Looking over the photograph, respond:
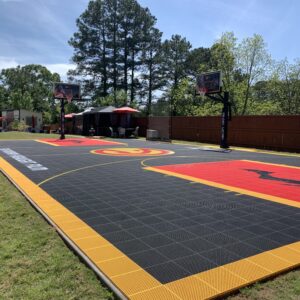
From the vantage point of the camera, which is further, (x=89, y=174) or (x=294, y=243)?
(x=89, y=174)

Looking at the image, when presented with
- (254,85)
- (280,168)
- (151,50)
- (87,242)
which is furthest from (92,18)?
(87,242)

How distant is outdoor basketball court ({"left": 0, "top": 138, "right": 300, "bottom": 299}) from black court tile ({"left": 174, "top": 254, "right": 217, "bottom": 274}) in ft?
0.03

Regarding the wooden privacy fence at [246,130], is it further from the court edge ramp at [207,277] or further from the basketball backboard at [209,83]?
the court edge ramp at [207,277]

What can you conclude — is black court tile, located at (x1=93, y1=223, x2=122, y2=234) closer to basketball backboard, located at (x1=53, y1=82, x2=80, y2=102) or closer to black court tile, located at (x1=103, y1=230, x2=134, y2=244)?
black court tile, located at (x1=103, y1=230, x2=134, y2=244)

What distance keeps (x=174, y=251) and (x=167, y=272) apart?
546 millimetres

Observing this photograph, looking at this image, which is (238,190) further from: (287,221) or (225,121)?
(225,121)

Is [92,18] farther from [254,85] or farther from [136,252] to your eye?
[136,252]

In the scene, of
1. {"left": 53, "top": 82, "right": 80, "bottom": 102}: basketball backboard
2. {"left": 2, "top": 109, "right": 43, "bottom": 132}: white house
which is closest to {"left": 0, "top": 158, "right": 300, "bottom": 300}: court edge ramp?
{"left": 53, "top": 82, "right": 80, "bottom": 102}: basketball backboard

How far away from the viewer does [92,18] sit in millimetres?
46844

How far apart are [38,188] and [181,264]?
4.66 m

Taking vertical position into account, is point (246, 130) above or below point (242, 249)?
above

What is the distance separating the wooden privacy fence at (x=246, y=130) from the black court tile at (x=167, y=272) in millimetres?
16703

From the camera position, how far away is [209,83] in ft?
67.9

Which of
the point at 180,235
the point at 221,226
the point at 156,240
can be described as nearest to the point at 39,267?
the point at 156,240
